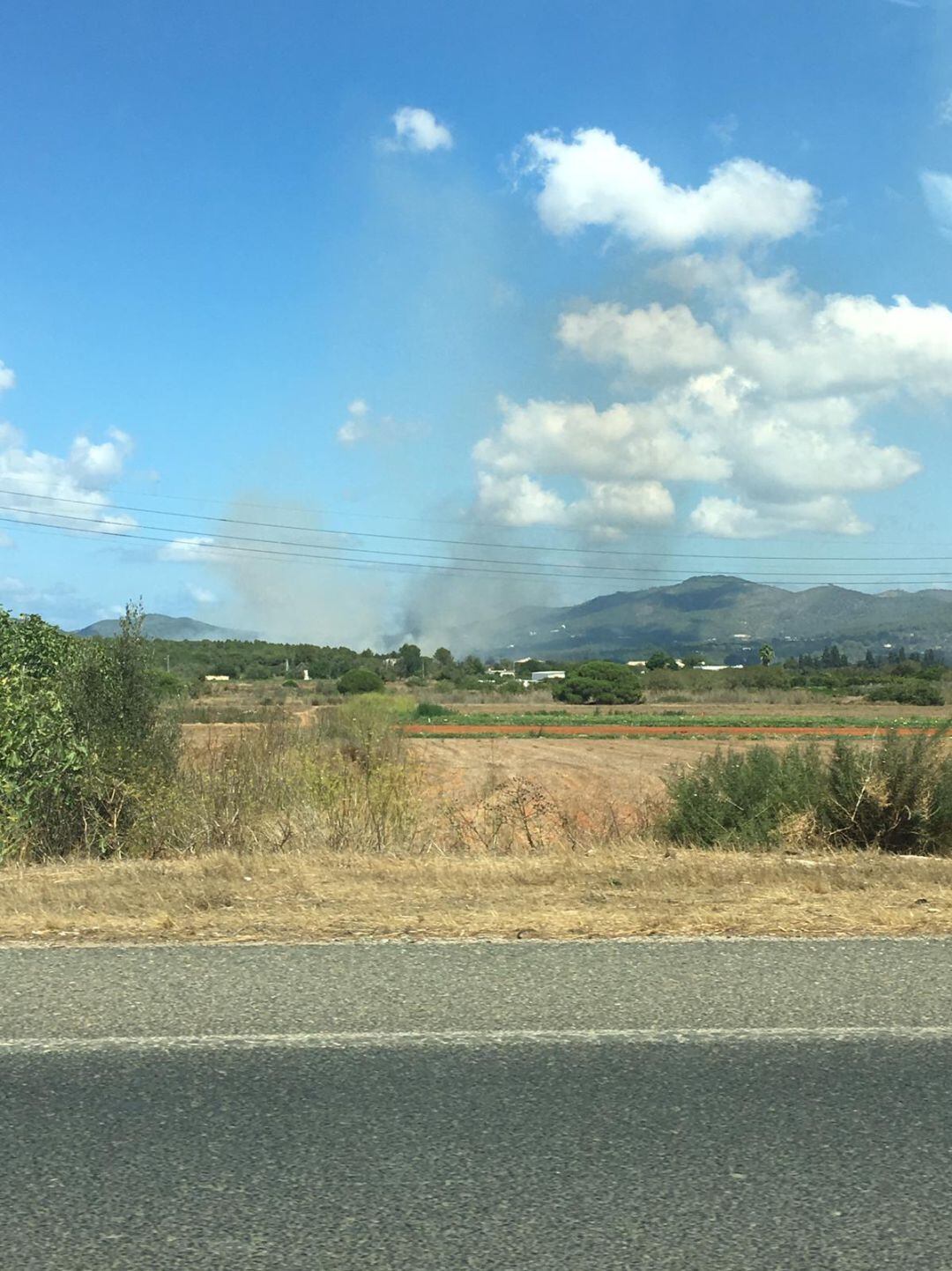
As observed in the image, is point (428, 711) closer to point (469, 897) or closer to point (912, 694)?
point (912, 694)

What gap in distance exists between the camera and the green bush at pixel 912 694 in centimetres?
8475

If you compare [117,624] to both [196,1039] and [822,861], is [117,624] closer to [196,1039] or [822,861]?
[822,861]

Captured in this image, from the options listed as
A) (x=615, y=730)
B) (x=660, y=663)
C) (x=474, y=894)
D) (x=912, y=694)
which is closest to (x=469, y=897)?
(x=474, y=894)

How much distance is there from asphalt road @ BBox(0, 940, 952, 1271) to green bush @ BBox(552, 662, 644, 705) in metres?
91.8

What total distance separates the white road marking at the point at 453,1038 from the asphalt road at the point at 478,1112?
0.06 ft

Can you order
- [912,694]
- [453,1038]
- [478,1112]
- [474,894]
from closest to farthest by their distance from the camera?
[478,1112] < [453,1038] < [474,894] < [912,694]

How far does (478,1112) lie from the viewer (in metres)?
5.07

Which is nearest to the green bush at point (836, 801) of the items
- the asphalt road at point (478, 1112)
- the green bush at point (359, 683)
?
the asphalt road at point (478, 1112)

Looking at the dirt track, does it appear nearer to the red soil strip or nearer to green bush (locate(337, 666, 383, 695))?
the red soil strip

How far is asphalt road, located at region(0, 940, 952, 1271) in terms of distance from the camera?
13.1 feet

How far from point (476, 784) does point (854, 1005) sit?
1812cm

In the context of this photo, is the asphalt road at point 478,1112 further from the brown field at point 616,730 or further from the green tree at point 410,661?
the green tree at point 410,661

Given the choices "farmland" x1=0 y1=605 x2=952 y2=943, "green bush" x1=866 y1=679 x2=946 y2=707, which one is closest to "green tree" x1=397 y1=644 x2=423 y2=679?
"green bush" x1=866 y1=679 x2=946 y2=707

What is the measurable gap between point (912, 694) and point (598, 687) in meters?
24.8
